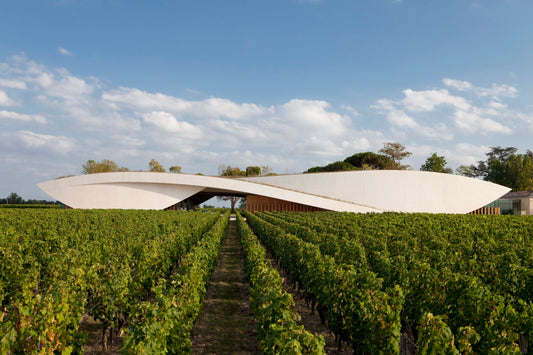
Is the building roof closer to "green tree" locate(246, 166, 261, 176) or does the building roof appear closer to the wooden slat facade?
the wooden slat facade

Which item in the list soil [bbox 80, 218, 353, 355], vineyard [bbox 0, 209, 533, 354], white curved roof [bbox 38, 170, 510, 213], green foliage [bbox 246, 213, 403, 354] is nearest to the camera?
vineyard [bbox 0, 209, 533, 354]

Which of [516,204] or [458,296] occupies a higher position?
[516,204]

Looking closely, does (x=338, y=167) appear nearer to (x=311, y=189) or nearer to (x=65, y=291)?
(x=311, y=189)

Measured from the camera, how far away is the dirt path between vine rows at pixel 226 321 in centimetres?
620

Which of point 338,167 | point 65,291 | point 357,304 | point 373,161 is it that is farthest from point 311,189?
point 65,291

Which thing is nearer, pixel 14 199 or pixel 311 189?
pixel 311 189

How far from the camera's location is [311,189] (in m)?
50.2

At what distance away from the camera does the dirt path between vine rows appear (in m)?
6.20

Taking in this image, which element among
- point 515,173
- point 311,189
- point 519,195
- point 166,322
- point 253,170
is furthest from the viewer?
point 253,170

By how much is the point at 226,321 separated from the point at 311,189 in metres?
43.4

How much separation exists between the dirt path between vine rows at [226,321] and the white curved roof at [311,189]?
114 ft

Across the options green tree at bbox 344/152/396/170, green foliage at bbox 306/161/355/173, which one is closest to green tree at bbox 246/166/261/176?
green foliage at bbox 306/161/355/173

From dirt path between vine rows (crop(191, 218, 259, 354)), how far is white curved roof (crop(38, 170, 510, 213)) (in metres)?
34.6

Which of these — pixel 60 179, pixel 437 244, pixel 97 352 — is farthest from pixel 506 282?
pixel 60 179
